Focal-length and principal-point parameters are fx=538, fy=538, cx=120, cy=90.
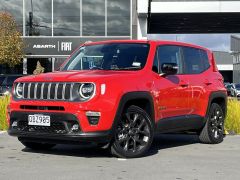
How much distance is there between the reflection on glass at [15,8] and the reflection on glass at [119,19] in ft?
17.9

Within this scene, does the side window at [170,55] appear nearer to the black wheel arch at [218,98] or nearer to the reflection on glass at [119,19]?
the black wheel arch at [218,98]

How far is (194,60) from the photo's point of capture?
9.53 metres

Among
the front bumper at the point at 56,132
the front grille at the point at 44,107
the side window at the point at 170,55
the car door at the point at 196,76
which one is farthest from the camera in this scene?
the car door at the point at 196,76

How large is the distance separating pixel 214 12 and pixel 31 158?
909 inches

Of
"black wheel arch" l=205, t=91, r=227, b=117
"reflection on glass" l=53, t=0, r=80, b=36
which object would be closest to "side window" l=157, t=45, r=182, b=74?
"black wheel arch" l=205, t=91, r=227, b=117

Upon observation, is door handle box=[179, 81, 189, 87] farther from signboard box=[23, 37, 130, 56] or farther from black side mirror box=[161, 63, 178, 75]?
signboard box=[23, 37, 130, 56]

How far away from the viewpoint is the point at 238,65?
7131cm

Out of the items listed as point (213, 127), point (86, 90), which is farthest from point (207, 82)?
point (86, 90)

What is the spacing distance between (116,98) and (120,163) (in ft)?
2.96

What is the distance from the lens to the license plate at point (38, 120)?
7.58 metres

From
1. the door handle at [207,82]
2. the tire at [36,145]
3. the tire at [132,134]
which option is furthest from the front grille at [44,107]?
the door handle at [207,82]

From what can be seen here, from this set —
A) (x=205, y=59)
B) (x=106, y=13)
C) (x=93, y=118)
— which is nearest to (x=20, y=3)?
(x=106, y=13)

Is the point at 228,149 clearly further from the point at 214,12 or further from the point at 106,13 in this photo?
the point at 106,13

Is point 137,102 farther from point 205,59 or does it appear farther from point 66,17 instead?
point 66,17
